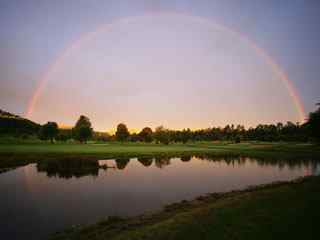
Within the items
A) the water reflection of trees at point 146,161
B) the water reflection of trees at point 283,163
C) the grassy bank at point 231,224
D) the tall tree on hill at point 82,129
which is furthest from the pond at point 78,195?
the tall tree on hill at point 82,129

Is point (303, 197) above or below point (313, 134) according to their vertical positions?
below

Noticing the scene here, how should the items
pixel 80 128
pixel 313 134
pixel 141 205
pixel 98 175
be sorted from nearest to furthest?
pixel 141 205
pixel 98 175
pixel 313 134
pixel 80 128

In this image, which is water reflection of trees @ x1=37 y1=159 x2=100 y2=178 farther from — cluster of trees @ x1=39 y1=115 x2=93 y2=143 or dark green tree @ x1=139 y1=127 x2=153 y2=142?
dark green tree @ x1=139 y1=127 x2=153 y2=142

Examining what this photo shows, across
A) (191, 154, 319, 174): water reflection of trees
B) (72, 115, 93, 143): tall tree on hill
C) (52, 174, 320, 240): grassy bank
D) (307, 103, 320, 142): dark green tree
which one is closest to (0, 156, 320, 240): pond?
(52, 174, 320, 240): grassy bank

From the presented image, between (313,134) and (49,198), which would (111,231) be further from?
(313,134)

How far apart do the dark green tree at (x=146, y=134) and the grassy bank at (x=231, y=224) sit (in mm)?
138269

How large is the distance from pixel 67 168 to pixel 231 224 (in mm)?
35329

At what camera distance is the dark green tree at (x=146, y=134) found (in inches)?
6121

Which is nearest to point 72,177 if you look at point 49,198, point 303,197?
point 49,198

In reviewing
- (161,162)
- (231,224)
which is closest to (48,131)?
(161,162)

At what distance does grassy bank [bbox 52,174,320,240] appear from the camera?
36.3 ft

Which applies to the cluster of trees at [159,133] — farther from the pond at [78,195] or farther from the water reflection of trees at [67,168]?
the pond at [78,195]

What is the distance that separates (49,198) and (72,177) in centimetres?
1162

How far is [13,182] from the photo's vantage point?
96.8 ft
